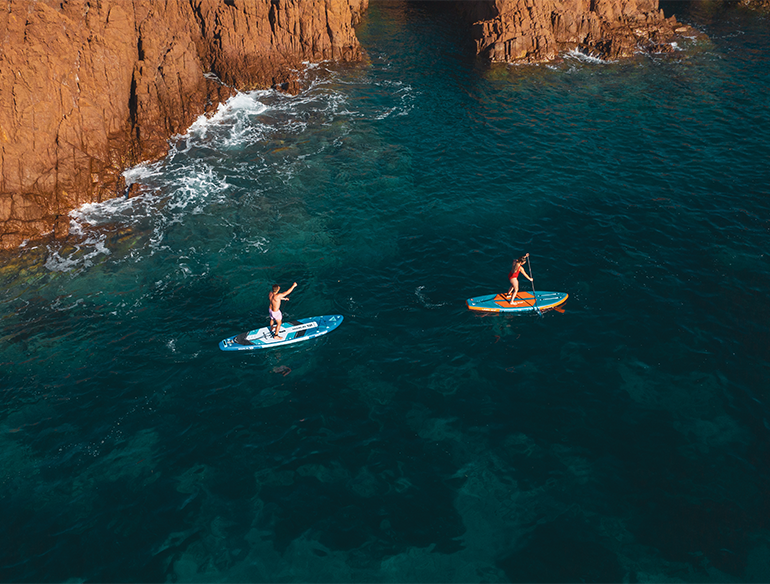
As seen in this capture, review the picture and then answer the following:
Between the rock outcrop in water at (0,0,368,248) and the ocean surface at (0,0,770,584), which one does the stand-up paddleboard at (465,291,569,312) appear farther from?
the rock outcrop in water at (0,0,368,248)

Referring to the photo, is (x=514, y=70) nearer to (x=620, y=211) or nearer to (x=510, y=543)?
(x=620, y=211)

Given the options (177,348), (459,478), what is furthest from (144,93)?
(459,478)

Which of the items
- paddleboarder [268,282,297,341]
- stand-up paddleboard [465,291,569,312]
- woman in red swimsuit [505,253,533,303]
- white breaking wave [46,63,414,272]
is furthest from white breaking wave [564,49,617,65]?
paddleboarder [268,282,297,341]

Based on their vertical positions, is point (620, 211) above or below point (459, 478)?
above

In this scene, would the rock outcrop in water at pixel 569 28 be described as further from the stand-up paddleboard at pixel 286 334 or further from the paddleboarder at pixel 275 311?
the paddleboarder at pixel 275 311

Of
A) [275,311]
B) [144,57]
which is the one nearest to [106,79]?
[144,57]

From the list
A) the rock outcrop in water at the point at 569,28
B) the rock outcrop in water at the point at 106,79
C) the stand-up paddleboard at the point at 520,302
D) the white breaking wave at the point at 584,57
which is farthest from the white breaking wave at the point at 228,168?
the white breaking wave at the point at 584,57
